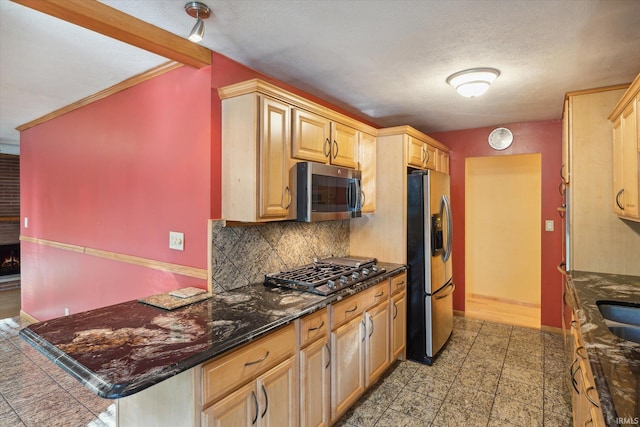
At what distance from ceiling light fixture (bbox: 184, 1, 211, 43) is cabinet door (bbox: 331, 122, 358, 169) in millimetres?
1192

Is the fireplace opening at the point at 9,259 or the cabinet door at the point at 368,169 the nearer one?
the cabinet door at the point at 368,169

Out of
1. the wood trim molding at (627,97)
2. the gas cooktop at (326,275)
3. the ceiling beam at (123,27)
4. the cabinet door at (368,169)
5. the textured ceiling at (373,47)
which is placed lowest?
the gas cooktop at (326,275)

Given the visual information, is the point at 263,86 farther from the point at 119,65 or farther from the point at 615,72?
the point at 615,72

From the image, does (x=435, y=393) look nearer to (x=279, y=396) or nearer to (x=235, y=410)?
(x=279, y=396)

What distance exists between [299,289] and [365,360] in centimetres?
77

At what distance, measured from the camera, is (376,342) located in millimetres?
2621

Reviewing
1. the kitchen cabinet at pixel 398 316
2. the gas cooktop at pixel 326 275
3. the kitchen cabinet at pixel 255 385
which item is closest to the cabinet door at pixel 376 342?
the kitchen cabinet at pixel 398 316

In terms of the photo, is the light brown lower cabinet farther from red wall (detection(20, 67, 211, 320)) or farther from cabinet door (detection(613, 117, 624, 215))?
cabinet door (detection(613, 117, 624, 215))

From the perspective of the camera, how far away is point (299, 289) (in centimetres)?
222

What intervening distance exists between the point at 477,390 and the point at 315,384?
146 cm

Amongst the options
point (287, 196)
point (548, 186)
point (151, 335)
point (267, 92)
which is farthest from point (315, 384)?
point (548, 186)

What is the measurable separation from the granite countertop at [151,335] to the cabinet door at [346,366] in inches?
12.4

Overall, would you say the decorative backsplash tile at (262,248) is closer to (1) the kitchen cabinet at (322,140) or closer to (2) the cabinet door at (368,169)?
(2) the cabinet door at (368,169)

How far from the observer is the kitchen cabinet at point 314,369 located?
1845 millimetres
